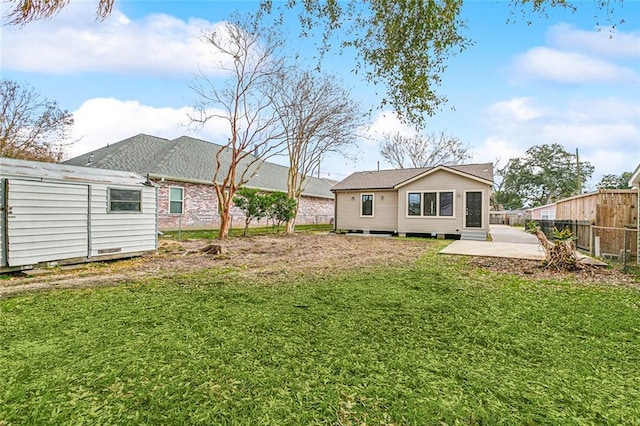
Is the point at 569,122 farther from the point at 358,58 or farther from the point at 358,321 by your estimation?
the point at 358,321

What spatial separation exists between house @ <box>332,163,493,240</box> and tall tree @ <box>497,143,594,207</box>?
32540 mm

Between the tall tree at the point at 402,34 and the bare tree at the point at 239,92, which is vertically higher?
the bare tree at the point at 239,92

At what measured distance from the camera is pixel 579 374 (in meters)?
2.29

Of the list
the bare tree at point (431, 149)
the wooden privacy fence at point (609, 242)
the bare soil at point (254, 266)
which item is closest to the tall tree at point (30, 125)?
the bare soil at point (254, 266)

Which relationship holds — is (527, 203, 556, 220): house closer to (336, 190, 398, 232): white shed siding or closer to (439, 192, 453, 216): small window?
(439, 192, 453, 216): small window

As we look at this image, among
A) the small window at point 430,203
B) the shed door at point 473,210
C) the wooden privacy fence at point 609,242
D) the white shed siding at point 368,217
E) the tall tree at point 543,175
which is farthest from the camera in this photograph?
the tall tree at point 543,175

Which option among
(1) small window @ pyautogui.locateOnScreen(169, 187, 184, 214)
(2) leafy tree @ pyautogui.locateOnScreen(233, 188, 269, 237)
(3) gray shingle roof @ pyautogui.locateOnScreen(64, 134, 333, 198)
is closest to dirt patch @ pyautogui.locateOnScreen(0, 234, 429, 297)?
(2) leafy tree @ pyautogui.locateOnScreen(233, 188, 269, 237)

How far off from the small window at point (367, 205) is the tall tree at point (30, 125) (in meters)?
18.2

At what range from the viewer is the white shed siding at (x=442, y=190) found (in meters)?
13.1

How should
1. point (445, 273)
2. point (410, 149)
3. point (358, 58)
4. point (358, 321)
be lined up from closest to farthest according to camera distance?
point (358, 321), point (358, 58), point (445, 273), point (410, 149)

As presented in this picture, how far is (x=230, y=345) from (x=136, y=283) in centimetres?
327

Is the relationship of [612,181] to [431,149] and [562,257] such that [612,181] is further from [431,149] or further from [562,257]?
[562,257]

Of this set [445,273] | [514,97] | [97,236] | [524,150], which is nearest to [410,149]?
[514,97]

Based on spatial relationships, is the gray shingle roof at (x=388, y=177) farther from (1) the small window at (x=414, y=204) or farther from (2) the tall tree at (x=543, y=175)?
(2) the tall tree at (x=543, y=175)
